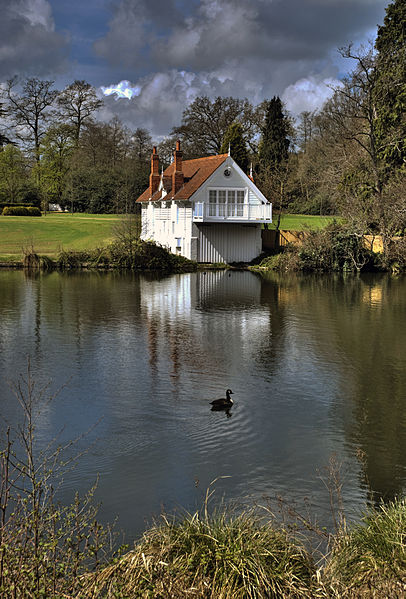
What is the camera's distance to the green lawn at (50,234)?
153 ft

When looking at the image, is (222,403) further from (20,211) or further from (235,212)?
(20,211)

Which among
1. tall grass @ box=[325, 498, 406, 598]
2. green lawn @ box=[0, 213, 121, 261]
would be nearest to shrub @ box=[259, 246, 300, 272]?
green lawn @ box=[0, 213, 121, 261]

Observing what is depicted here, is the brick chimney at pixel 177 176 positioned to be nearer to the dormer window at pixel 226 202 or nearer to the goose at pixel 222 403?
the dormer window at pixel 226 202

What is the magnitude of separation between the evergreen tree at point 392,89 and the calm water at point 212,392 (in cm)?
1682

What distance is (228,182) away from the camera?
4281cm

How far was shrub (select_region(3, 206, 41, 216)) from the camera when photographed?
60.0 m

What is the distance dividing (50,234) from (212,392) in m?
39.3

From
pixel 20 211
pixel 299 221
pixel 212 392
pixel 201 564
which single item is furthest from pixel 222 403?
pixel 20 211

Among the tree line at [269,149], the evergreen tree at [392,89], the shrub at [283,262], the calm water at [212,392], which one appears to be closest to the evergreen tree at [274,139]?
the tree line at [269,149]

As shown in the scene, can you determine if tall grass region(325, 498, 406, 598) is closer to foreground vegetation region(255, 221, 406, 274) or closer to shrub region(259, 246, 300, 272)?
shrub region(259, 246, 300, 272)

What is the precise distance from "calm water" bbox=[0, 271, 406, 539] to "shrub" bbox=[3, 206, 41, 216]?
112 ft

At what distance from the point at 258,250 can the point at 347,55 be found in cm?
1452

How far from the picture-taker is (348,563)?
6102mm

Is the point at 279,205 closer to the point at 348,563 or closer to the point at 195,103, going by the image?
the point at 195,103
